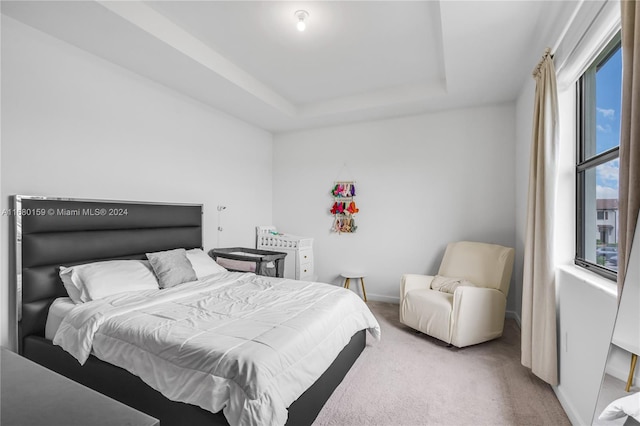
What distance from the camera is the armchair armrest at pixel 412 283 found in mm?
3291

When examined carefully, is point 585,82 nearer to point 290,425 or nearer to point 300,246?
point 290,425

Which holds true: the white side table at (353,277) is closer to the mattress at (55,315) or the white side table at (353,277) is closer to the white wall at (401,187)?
the white wall at (401,187)

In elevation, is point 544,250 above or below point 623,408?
above

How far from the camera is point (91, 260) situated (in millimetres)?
2574

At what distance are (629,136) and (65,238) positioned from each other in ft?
11.2

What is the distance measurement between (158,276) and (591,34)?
11.4 ft

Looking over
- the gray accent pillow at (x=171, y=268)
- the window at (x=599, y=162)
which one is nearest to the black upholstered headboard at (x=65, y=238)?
the gray accent pillow at (x=171, y=268)

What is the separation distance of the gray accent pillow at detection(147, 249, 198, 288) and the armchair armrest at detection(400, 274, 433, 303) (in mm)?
2125

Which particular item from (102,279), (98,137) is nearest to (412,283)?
(102,279)

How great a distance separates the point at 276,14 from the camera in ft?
7.79

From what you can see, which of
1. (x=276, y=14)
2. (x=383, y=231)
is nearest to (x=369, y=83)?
(x=276, y=14)

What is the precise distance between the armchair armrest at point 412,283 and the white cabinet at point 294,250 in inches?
56.0

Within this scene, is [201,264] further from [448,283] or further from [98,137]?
[448,283]

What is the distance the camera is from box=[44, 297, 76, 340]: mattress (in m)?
2.15
